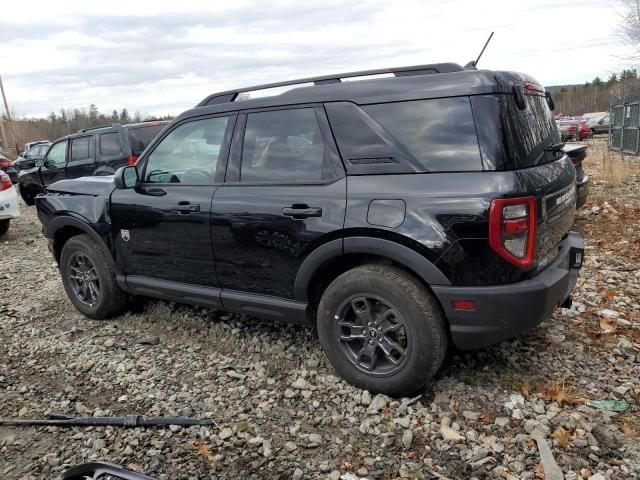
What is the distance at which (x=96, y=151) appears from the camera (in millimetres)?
10109

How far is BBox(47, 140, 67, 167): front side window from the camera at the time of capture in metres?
11.0

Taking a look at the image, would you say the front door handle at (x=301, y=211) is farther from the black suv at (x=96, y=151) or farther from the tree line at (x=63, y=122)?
the tree line at (x=63, y=122)

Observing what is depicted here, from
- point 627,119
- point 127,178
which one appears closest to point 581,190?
point 127,178

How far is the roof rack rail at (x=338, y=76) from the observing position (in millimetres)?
3129

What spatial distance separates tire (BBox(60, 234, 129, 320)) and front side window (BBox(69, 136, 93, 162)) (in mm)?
5991

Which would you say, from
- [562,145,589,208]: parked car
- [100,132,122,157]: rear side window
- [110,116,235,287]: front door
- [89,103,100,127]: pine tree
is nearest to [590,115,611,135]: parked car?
[562,145,589,208]: parked car

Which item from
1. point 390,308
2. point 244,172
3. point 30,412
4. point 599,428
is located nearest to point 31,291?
point 30,412

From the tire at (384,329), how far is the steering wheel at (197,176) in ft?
4.41

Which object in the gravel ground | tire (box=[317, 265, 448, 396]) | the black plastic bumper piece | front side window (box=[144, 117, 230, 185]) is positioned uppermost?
front side window (box=[144, 117, 230, 185])

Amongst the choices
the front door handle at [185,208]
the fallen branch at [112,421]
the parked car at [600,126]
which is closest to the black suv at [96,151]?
→ the front door handle at [185,208]

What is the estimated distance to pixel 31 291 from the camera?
19.9 feet

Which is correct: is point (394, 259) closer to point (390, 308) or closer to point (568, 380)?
point (390, 308)

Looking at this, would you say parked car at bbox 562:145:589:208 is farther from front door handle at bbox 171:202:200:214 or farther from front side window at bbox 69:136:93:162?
front side window at bbox 69:136:93:162

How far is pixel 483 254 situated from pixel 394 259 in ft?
1.68
